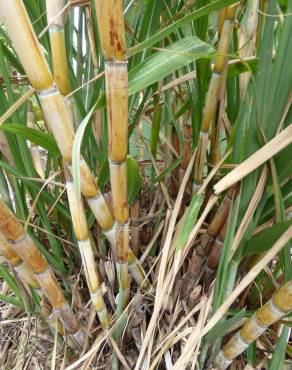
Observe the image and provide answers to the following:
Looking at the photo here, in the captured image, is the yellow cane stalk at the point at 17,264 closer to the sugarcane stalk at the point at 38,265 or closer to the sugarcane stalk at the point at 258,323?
the sugarcane stalk at the point at 38,265

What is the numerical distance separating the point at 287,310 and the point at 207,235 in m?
0.12

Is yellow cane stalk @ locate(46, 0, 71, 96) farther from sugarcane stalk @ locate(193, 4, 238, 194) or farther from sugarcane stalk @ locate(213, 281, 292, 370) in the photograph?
sugarcane stalk @ locate(213, 281, 292, 370)

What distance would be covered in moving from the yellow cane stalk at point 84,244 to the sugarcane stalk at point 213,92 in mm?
142

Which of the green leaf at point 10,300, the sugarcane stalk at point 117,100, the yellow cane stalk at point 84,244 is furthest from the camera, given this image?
the green leaf at point 10,300

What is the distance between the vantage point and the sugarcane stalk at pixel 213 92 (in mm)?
333

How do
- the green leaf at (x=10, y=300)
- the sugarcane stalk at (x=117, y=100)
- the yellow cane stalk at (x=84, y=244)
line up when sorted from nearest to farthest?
the sugarcane stalk at (x=117, y=100) → the yellow cane stalk at (x=84, y=244) → the green leaf at (x=10, y=300)

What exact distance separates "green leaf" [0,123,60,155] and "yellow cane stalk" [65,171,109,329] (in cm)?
3

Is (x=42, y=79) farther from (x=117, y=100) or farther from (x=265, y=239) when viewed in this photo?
(x=265, y=239)

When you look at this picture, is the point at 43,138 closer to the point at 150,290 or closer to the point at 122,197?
the point at 122,197

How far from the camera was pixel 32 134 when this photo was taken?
1.00 ft

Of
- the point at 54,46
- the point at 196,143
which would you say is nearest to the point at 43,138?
the point at 54,46

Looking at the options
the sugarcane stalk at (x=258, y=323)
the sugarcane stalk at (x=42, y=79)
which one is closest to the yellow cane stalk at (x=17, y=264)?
the sugarcane stalk at (x=42, y=79)

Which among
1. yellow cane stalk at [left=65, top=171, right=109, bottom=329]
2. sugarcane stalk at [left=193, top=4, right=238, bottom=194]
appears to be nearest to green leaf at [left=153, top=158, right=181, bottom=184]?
sugarcane stalk at [left=193, top=4, right=238, bottom=194]

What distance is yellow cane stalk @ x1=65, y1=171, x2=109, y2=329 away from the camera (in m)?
0.31
